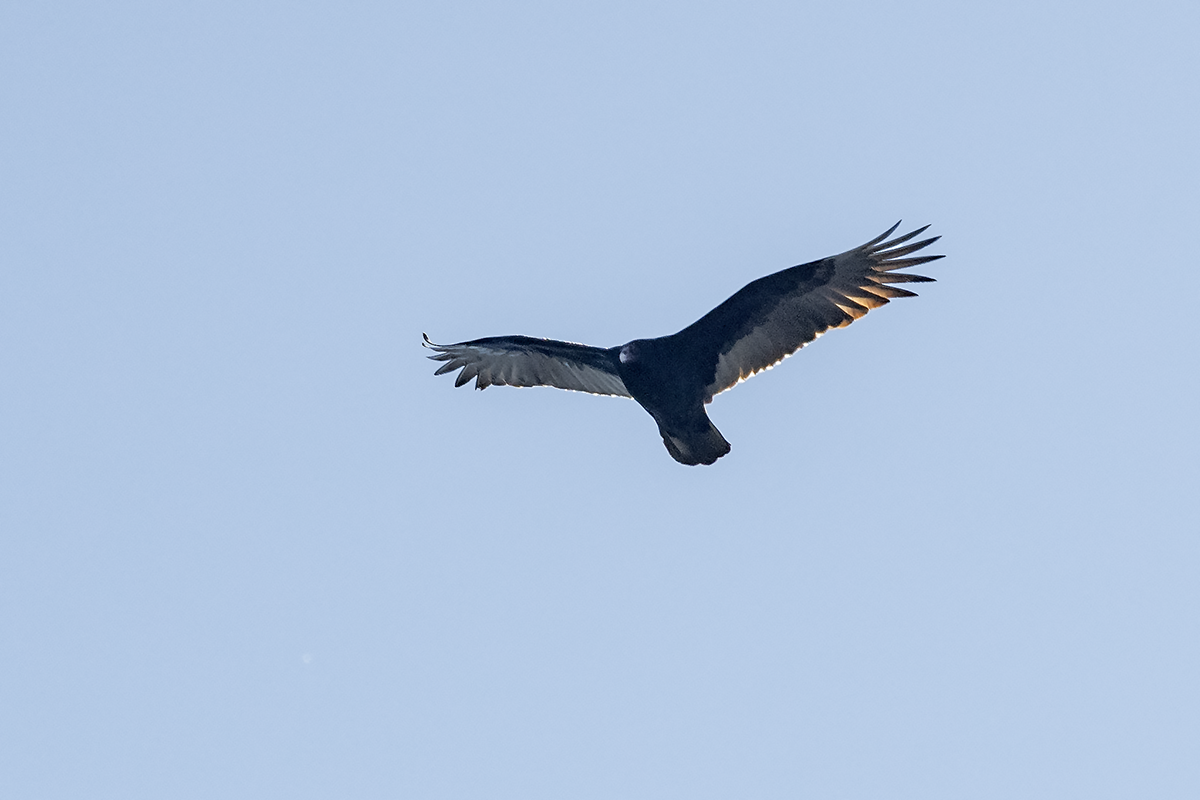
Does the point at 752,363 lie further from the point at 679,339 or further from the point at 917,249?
the point at 917,249

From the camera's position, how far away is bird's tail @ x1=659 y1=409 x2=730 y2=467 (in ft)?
45.0

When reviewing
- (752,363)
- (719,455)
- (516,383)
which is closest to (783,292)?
(752,363)

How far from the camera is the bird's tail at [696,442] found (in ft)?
45.0

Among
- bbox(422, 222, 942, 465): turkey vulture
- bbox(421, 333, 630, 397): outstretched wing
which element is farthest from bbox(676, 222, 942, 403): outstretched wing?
bbox(421, 333, 630, 397): outstretched wing

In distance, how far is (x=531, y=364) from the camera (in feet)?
50.1

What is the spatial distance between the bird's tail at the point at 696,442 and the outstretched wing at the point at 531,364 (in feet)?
2.91

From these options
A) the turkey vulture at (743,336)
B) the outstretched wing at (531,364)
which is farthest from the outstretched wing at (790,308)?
the outstretched wing at (531,364)

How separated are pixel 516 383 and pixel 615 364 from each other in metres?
1.96

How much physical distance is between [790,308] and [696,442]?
1501 millimetres

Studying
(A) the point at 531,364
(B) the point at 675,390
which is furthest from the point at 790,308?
(A) the point at 531,364

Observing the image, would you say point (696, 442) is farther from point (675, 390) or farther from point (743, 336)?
point (743, 336)

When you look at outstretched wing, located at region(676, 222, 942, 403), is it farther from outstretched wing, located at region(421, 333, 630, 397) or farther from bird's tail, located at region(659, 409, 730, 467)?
outstretched wing, located at region(421, 333, 630, 397)

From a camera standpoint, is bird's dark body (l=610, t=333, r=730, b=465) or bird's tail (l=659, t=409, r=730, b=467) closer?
bird's dark body (l=610, t=333, r=730, b=465)

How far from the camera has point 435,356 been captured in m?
15.7
